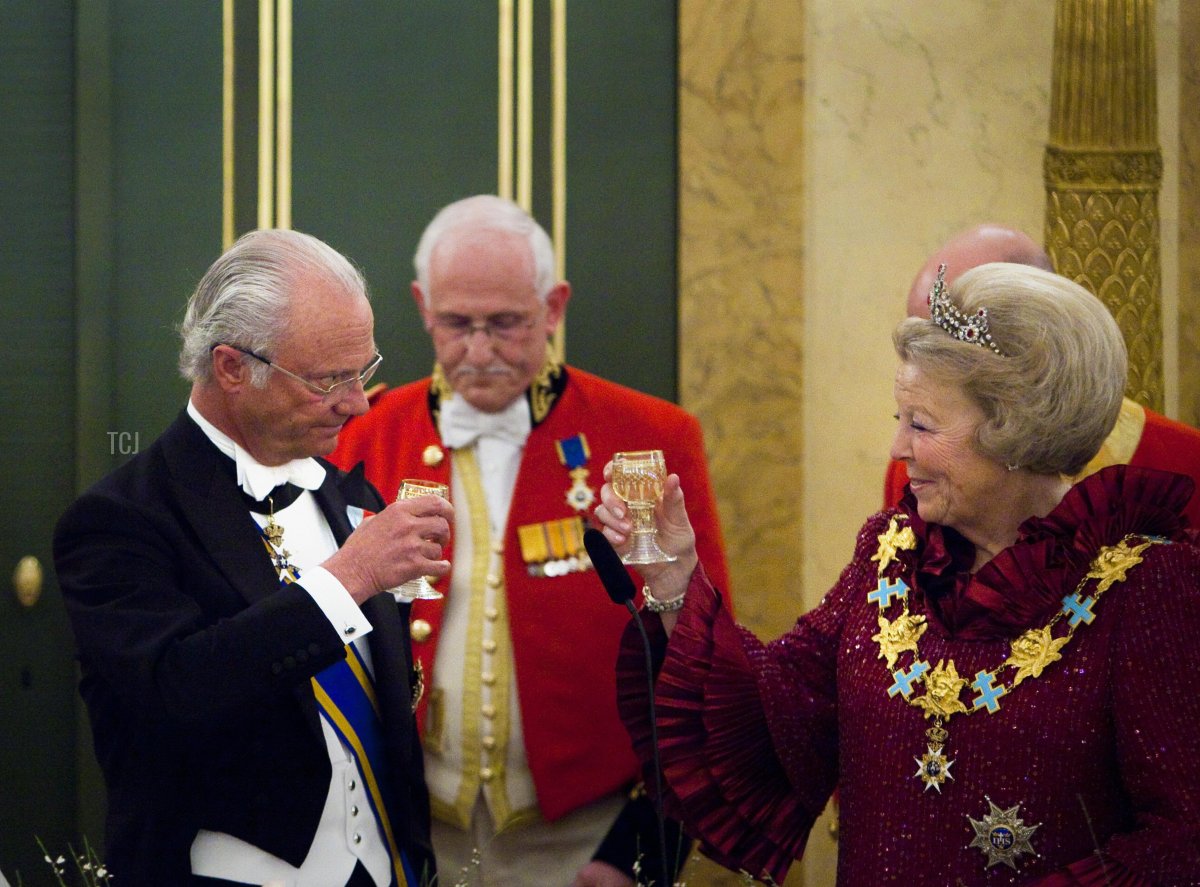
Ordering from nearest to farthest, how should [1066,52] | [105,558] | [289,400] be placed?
[105,558] → [289,400] → [1066,52]

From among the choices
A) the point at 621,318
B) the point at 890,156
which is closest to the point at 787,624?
the point at 621,318

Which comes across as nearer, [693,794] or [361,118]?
[693,794]

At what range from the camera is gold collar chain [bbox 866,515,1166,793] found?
6.86ft

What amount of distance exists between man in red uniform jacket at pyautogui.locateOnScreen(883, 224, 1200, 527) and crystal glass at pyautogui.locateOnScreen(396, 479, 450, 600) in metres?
1.18

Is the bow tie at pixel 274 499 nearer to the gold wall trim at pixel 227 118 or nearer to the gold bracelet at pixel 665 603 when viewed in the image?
the gold bracelet at pixel 665 603

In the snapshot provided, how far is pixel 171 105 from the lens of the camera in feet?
12.5

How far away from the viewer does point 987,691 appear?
83.8 inches

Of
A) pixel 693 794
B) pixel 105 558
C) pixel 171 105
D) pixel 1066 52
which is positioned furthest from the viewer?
pixel 171 105

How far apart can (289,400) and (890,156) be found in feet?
7.01

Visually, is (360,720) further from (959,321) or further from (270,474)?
(959,321)

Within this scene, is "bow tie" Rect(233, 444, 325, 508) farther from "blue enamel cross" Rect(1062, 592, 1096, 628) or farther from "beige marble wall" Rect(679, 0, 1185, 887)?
"beige marble wall" Rect(679, 0, 1185, 887)

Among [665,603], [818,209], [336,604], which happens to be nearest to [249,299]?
[336,604]

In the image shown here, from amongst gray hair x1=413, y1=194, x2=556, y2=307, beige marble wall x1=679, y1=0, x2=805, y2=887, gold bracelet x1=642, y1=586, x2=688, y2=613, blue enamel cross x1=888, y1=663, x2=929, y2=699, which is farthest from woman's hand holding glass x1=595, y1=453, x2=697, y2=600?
beige marble wall x1=679, y1=0, x2=805, y2=887

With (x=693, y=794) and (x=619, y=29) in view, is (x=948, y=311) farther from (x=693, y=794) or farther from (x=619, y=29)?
(x=619, y=29)
